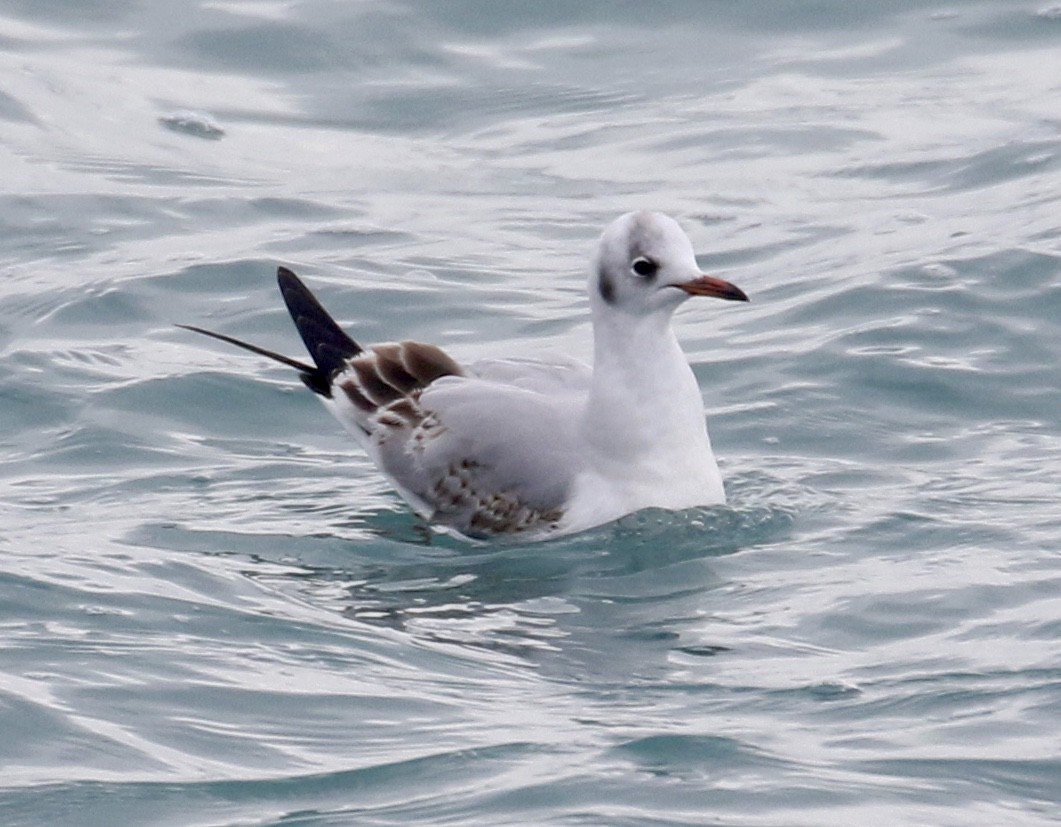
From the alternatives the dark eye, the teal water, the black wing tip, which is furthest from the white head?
the black wing tip

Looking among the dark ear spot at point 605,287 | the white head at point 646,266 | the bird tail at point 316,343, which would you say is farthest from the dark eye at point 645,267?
the bird tail at point 316,343

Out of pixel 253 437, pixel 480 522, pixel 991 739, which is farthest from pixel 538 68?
pixel 991 739

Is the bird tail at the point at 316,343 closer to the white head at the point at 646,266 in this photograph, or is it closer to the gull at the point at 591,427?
the gull at the point at 591,427

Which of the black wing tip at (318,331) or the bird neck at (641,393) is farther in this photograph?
the black wing tip at (318,331)

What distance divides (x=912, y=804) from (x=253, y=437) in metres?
4.52

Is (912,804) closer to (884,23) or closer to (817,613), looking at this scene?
(817,613)

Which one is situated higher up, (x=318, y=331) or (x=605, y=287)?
(x=605, y=287)

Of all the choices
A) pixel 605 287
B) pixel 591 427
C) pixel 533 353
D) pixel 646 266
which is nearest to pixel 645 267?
pixel 646 266

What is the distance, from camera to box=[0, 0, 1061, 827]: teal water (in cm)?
552

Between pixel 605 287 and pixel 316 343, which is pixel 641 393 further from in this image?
pixel 316 343

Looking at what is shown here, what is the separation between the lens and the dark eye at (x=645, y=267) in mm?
7867

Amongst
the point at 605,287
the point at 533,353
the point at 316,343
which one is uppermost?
the point at 605,287

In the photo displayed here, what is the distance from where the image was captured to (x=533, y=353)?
10.1 metres

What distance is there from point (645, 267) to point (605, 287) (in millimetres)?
226
